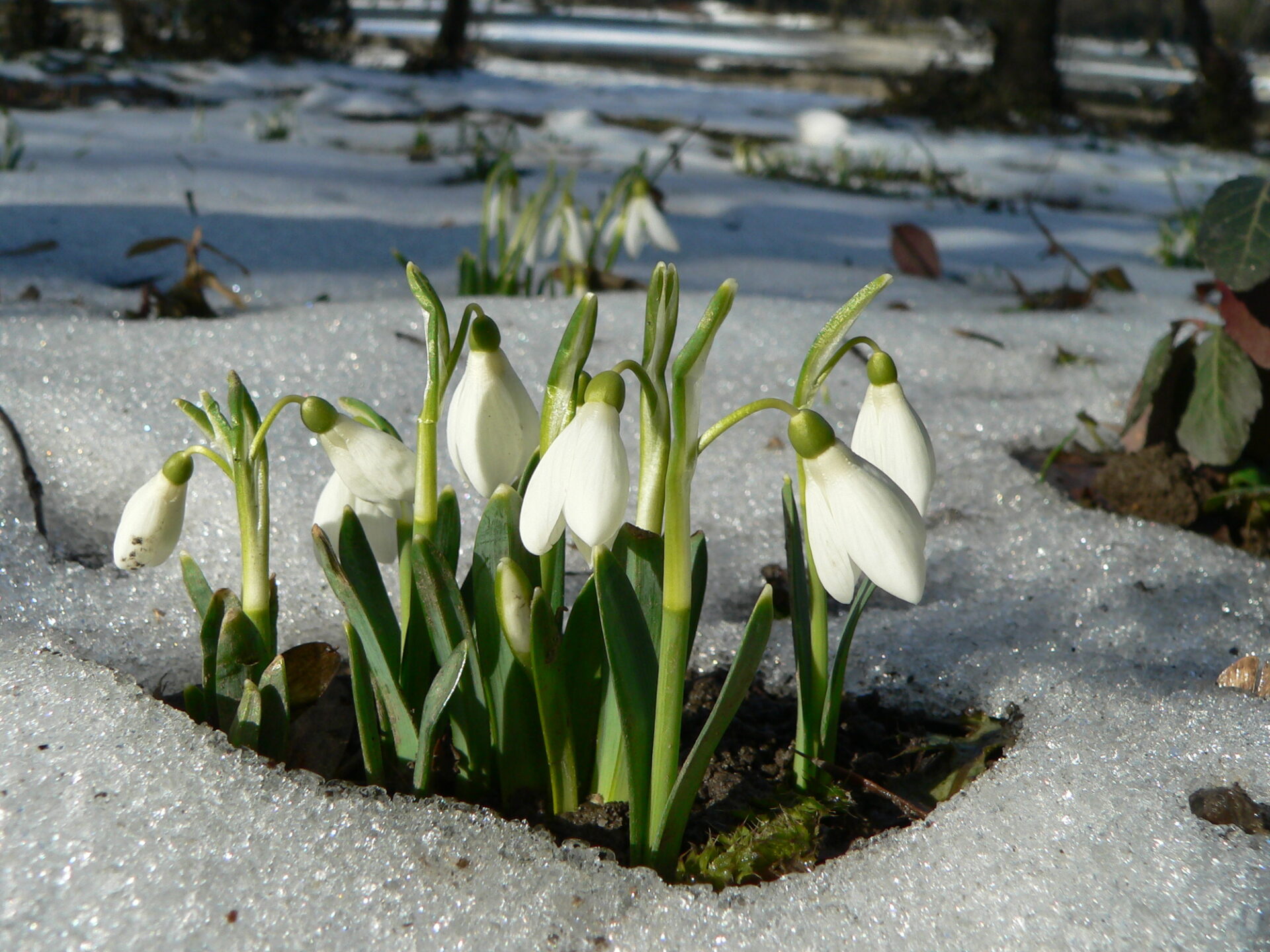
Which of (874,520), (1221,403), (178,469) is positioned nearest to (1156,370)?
(1221,403)

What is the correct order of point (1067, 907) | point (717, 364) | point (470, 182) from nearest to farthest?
point (1067, 907) → point (717, 364) → point (470, 182)

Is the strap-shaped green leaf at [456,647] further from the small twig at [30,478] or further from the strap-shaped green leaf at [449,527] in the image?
the small twig at [30,478]

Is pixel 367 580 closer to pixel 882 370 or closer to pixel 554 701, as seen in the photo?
pixel 554 701

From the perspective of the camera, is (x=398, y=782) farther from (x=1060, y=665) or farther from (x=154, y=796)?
(x=1060, y=665)

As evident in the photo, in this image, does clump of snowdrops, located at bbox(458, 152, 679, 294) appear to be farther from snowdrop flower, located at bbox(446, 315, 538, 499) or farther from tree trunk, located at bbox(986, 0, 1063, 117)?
tree trunk, located at bbox(986, 0, 1063, 117)

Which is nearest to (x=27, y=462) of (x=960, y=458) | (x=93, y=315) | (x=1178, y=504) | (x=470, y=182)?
(x=93, y=315)
